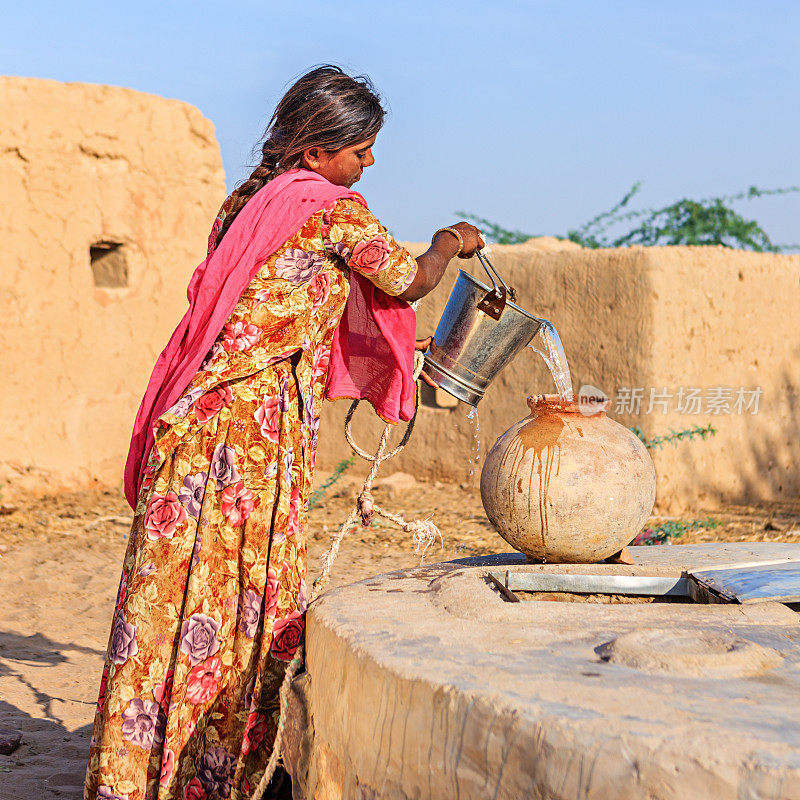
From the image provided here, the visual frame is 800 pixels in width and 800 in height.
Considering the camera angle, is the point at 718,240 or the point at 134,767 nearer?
the point at 134,767

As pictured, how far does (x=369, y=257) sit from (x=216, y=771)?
1.14 meters

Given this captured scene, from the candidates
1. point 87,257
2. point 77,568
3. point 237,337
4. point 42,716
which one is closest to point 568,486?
point 237,337

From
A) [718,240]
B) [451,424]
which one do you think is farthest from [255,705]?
[718,240]

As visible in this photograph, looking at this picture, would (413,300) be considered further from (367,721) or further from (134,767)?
(134,767)

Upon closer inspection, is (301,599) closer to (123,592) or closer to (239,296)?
(123,592)

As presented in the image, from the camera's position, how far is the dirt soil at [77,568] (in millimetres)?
2766

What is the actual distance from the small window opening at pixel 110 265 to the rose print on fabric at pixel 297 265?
460cm

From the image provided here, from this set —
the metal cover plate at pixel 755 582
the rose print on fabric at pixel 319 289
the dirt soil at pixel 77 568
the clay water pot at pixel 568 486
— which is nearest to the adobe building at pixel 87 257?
the dirt soil at pixel 77 568

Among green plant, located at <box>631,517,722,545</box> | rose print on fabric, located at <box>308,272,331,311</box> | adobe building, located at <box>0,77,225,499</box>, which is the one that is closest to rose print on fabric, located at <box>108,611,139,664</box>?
rose print on fabric, located at <box>308,272,331,311</box>

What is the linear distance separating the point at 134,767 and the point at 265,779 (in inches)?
13.0

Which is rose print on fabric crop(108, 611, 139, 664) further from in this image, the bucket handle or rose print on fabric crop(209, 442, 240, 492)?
the bucket handle

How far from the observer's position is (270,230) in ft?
6.59

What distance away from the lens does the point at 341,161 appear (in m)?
2.12

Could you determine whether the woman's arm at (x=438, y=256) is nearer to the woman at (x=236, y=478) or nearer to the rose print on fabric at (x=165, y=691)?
the woman at (x=236, y=478)
